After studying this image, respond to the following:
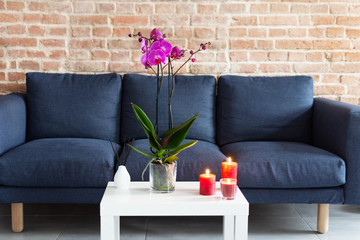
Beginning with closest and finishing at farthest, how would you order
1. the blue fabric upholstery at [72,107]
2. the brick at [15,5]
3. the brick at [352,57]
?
the blue fabric upholstery at [72,107] < the brick at [15,5] < the brick at [352,57]

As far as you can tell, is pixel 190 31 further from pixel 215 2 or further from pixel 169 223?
pixel 169 223

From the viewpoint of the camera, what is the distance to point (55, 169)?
2141 millimetres

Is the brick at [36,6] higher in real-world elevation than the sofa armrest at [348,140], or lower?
higher

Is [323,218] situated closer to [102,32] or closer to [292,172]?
[292,172]

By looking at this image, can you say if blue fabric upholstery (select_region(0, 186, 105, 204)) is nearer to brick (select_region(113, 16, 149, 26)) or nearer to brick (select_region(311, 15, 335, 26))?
brick (select_region(113, 16, 149, 26))

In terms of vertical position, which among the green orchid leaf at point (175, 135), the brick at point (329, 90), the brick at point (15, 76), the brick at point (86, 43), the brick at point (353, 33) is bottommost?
the green orchid leaf at point (175, 135)

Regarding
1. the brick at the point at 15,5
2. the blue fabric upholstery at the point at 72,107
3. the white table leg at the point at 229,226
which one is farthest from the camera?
the brick at the point at 15,5

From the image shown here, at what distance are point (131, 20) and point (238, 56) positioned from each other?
0.81 m

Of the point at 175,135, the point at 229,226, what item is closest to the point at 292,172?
the point at 229,226

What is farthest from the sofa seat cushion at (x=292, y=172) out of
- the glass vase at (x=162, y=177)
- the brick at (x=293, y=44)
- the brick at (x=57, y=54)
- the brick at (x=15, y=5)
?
the brick at (x=15, y=5)

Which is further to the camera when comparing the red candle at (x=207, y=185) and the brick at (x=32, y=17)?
the brick at (x=32, y=17)

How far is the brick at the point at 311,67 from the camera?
302 centimetres

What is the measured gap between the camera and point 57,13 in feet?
9.65

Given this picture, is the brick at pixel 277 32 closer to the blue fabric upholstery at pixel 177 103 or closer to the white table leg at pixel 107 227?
the blue fabric upholstery at pixel 177 103
